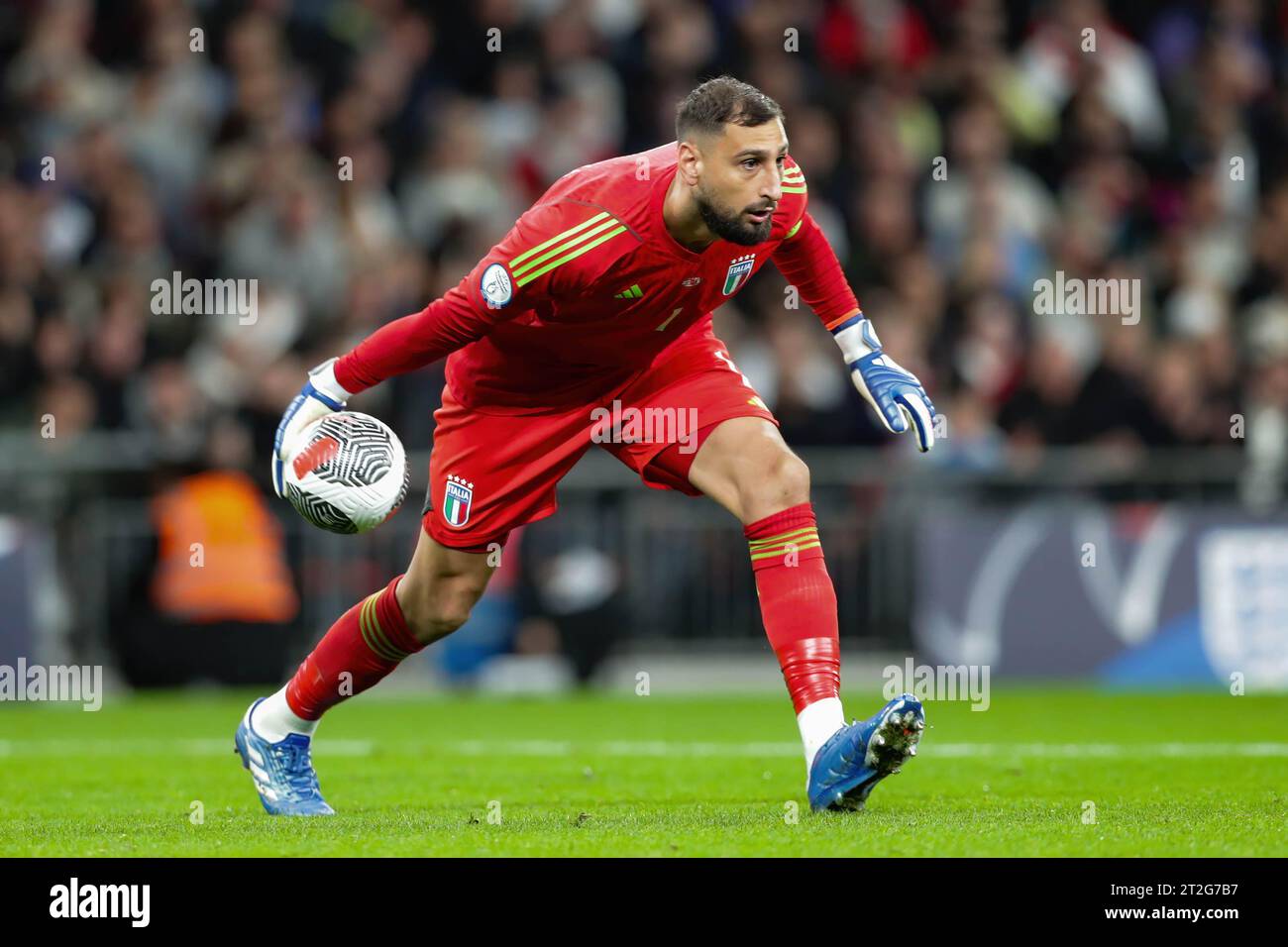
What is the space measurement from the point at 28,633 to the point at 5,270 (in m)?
3.00

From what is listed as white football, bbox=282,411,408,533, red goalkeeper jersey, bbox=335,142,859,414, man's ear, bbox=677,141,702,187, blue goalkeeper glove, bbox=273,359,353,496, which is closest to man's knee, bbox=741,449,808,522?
red goalkeeper jersey, bbox=335,142,859,414

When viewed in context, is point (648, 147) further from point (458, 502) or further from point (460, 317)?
point (460, 317)

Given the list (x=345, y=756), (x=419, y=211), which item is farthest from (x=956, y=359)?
(x=345, y=756)

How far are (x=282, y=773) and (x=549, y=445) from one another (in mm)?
1530

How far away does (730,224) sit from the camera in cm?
671

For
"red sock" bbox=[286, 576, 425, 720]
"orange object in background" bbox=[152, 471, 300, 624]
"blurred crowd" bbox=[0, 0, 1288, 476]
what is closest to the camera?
"red sock" bbox=[286, 576, 425, 720]

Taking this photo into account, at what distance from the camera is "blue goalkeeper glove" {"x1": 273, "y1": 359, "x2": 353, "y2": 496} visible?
6.95 m

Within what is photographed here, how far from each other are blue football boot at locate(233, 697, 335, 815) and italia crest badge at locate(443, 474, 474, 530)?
3.28ft

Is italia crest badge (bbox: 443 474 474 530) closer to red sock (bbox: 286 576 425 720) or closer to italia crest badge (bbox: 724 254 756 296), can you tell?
red sock (bbox: 286 576 425 720)

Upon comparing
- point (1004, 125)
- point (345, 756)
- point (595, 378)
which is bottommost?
point (345, 756)

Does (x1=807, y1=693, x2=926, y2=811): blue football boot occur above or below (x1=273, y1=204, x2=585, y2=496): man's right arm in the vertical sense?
below
